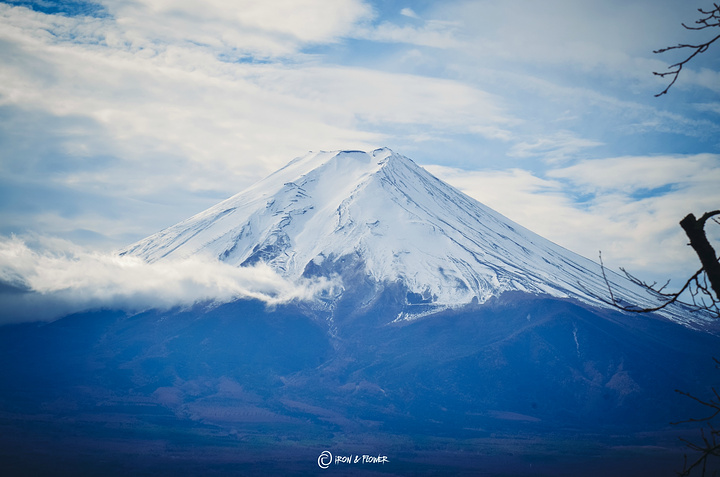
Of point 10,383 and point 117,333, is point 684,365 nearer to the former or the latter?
point 117,333

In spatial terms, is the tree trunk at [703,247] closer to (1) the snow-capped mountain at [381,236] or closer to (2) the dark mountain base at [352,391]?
(2) the dark mountain base at [352,391]

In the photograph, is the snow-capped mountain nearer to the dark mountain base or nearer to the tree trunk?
the dark mountain base

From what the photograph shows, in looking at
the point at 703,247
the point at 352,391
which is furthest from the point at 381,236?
the point at 703,247

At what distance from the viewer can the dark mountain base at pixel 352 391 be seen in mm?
54875

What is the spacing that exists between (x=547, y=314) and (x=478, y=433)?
84.5 ft

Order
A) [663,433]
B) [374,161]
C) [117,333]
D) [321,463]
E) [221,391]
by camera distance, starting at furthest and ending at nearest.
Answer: [374,161], [117,333], [221,391], [663,433], [321,463]

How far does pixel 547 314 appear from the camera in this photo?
85.7 metres

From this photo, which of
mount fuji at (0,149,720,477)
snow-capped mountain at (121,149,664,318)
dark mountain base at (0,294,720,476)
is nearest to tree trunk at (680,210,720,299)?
dark mountain base at (0,294,720,476)

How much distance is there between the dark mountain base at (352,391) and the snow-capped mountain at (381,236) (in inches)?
274

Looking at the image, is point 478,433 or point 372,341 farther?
point 372,341

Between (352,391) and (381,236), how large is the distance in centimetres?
3102

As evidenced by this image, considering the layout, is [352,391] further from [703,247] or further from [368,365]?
[703,247]

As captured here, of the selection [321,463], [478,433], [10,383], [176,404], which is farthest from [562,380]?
[10,383]

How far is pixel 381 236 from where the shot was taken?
329 ft
